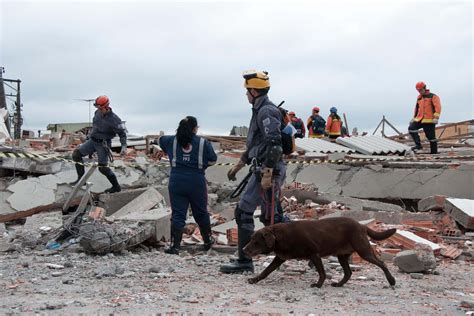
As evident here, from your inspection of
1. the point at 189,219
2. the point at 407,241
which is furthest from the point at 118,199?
the point at 407,241

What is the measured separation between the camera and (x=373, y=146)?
13.1m

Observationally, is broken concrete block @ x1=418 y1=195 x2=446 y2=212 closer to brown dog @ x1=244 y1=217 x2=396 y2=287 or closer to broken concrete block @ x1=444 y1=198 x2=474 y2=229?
broken concrete block @ x1=444 y1=198 x2=474 y2=229

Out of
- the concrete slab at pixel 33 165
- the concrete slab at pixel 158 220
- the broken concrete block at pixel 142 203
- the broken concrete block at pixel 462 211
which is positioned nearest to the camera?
the concrete slab at pixel 158 220

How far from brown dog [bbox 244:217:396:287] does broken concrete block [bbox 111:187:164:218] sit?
377 centimetres

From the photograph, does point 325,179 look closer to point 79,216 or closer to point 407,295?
point 79,216

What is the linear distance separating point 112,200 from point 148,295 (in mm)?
5363

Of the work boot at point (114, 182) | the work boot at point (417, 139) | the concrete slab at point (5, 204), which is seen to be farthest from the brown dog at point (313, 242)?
the work boot at point (417, 139)

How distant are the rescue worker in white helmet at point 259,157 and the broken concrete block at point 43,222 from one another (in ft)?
10.5

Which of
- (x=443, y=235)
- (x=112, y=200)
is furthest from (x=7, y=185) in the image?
(x=443, y=235)

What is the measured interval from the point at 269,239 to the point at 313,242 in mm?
351

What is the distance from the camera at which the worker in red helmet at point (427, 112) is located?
13125mm

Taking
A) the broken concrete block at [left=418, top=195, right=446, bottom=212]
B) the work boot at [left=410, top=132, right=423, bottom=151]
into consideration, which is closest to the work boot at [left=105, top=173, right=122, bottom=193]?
the broken concrete block at [left=418, top=195, right=446, bottom=212]

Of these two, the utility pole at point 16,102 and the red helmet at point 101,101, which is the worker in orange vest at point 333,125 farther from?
the utility pole at point 16,102

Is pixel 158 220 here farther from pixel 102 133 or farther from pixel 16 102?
pixel 16 102
